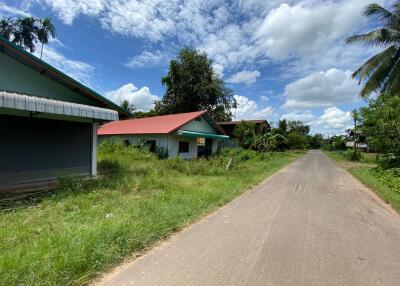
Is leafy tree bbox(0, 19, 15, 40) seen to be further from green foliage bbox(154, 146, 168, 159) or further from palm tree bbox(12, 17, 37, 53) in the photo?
green foliage bbox(154, 146, 168, 159)

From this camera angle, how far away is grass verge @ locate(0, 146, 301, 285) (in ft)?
9.81

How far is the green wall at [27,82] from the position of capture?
757cm

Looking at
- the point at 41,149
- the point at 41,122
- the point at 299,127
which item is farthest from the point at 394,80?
the point at 299,127

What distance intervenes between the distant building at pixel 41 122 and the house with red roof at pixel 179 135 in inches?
312

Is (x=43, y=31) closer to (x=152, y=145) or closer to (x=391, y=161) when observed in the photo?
(x=152, y=145)

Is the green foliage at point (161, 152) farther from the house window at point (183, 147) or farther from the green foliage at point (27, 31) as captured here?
the green foliage at point (27, 31)

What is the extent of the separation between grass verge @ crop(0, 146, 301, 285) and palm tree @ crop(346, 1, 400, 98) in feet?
46.0

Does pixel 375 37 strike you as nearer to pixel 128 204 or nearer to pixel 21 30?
pixel 128 204

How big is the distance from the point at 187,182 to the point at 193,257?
5646 mm

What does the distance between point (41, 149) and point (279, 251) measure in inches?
345

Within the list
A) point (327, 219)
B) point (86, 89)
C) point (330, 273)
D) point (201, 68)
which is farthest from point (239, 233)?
point (201, 68)

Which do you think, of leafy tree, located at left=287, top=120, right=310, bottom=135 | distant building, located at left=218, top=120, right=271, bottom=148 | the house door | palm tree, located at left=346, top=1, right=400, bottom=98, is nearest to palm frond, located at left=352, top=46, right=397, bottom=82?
palm tree, located at left=346, top=1, right=400, bottom=98

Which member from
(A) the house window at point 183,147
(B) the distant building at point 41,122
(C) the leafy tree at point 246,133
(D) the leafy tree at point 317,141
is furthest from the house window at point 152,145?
(D) the leafy tree at point 317,141

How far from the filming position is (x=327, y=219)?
5.67 m
